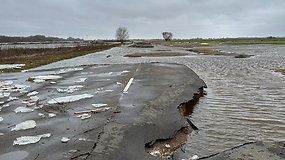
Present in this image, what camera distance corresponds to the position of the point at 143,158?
381 centimetres

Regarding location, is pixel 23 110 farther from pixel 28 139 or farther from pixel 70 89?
pixel 70 89

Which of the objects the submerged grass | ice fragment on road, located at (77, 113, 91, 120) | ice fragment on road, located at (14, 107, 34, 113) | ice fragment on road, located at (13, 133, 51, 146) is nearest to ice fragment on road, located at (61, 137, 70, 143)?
ice fragment on road, located at (13, 133, 51, 146)

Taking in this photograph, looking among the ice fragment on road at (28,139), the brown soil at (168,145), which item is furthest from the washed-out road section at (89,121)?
the brown soil at (168,145)

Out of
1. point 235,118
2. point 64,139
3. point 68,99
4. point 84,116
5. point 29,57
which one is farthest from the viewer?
point 29,57

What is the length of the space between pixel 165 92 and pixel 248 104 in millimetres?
3108

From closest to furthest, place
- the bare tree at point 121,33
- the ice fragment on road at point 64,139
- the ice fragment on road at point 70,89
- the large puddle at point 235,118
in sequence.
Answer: the ice fragment on road at point 64,139, the large puddle at point 235,118, the ice fragment on road at point 70,89, the bare tree at point 121,33

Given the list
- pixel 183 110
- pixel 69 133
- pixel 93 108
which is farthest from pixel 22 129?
pixel 183 110

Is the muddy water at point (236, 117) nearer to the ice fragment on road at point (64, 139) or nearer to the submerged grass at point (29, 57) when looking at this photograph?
the ice fragment on road at point (64, 139)

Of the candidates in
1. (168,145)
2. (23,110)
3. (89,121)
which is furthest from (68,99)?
(168,145)

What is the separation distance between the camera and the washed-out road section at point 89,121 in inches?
162

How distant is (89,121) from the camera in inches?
221

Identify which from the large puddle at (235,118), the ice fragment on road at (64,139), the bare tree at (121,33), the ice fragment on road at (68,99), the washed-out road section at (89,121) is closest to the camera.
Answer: the washed-out road section at (89,121)

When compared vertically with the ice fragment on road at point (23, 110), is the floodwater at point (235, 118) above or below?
below

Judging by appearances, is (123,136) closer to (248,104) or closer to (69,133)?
(69,133)
